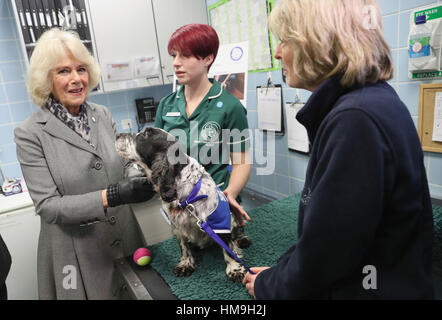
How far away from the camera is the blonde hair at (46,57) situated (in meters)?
1.38

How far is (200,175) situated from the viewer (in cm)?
126

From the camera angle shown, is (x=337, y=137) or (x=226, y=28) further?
(x=226, y=28)

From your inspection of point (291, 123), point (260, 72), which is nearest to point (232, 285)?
point (291, 123)

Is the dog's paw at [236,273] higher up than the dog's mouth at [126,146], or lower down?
lower down

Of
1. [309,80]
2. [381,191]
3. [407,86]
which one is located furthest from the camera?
[407,86]

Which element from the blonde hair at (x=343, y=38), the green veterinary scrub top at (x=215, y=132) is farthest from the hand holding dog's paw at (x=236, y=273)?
the blonde hair at (x=343, y=38)

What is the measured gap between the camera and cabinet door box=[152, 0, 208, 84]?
285 cm

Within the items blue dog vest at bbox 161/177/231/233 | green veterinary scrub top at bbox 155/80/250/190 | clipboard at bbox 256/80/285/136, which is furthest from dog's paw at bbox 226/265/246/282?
clipboard at bbox 256/80/285/136

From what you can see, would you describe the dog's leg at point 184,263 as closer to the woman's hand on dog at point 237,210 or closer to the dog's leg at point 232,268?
the dog's leg at point 232,268

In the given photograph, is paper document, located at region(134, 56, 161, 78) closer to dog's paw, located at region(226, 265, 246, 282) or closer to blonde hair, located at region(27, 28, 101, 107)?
blonde hair, located at region(27, 28, 101, 107)

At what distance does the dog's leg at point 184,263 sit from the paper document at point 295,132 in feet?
4.49

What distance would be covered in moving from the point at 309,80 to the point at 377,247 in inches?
16.9
